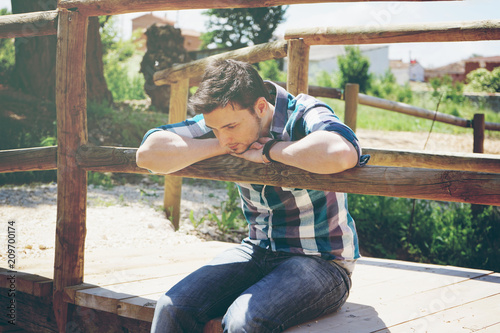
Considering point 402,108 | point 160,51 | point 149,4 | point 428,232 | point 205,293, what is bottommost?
Result: point 428,232

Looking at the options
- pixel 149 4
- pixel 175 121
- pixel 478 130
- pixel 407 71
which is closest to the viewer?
pixel 149 4

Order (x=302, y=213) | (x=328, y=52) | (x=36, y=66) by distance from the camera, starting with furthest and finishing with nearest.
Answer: (x=328, y=52)
(x=36, y=66)
(x=302, y=213)

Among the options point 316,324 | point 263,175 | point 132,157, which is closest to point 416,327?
point 316,324

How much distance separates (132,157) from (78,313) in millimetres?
1038

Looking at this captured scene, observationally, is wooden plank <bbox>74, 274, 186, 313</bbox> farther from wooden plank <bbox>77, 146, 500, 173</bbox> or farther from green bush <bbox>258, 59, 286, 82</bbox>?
green bush <bbox>258, 59, 286, 82</bbox>

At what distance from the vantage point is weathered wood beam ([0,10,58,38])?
2.86 metres

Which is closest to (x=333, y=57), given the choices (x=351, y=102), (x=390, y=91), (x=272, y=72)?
(x=272, y=72)

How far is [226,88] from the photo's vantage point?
211 cm

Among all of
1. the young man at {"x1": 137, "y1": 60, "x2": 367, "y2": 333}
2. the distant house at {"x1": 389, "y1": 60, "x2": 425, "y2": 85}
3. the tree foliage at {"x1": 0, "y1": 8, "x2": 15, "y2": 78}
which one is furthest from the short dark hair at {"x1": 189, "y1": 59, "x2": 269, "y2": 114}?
the distant house at {"x1": 389, "y1": 60, "x2": 425, "y2": 85}

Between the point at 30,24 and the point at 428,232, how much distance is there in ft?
14.7

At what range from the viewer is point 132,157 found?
2561 mm

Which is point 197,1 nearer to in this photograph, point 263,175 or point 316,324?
point 263,175

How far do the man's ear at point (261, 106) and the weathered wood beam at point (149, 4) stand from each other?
1.66 feet

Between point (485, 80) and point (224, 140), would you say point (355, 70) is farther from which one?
point (224, 140)
